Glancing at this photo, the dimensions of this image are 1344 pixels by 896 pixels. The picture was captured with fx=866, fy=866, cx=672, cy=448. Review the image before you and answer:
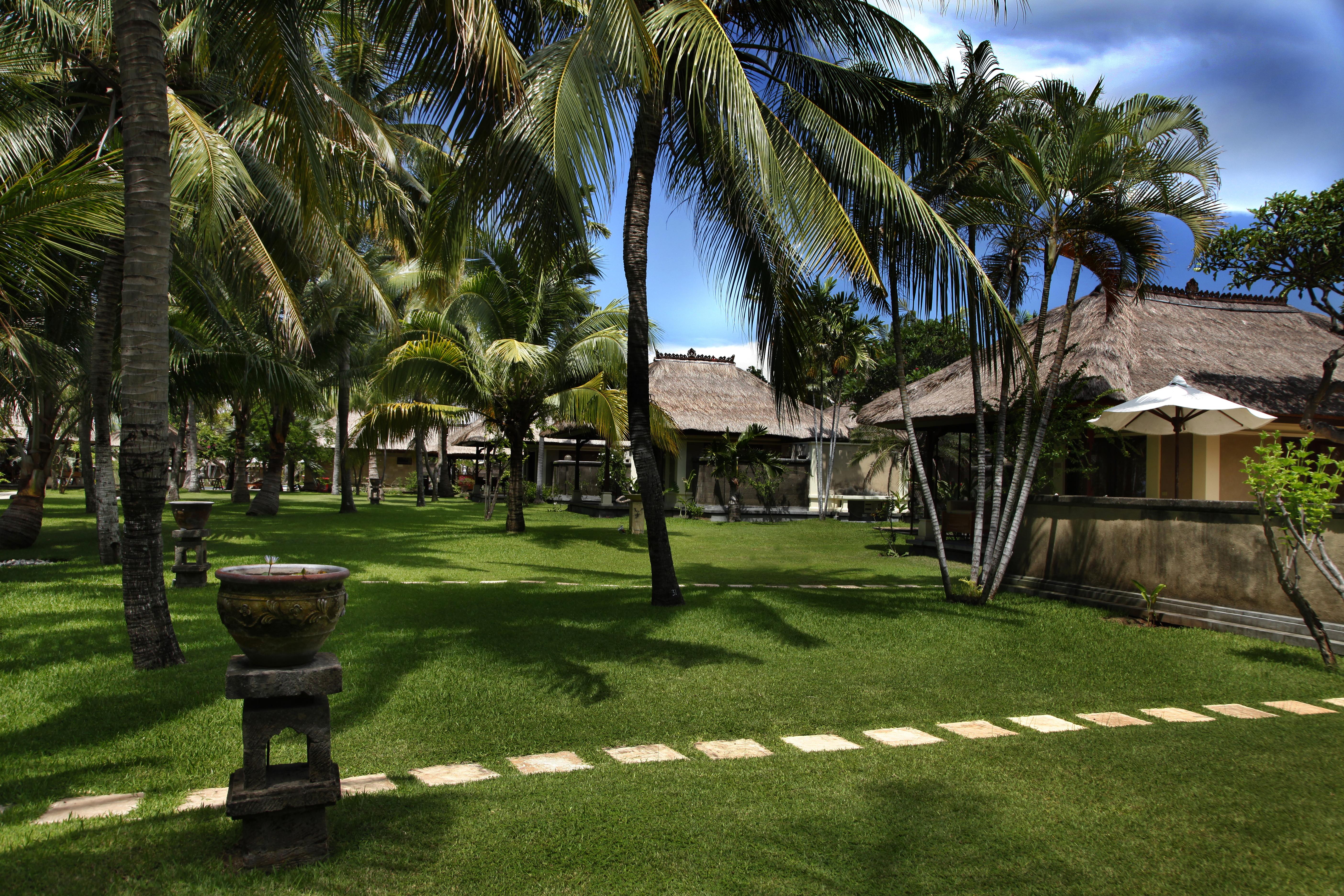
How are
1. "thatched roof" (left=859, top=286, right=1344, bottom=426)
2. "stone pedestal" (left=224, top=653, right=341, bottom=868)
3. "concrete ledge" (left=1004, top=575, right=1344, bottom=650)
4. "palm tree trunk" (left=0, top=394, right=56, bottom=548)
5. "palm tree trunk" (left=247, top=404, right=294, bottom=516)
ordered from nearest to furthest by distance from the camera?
"stone pedestal" (left=224, top=653, right=341, bottom=868) < "concrete ledge" (left=1004, top=575, right=1344, bottom=650) < "thatched roof" (left=859, top=286, right=1344, bottom=426) < "palm tree trunk" (left=0, top=394, right=56, bottom=548) < "palm tree trunk" (left=247, top=404, right=294, bottom=516)

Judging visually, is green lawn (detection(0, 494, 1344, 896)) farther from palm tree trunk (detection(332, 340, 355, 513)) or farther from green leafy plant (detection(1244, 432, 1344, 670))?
palm tree trunk (detection(332, 340, 355, 513))

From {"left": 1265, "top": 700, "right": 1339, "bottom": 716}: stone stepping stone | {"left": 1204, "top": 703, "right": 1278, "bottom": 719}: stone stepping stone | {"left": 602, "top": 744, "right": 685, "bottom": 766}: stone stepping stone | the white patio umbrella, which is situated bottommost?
{"left": 602, "top": 744, "right": 685, "bottom": 766}: stone stepping stone

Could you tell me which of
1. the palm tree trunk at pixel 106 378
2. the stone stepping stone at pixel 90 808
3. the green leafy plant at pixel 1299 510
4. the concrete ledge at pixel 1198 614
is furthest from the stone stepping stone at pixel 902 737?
the palm tree trunk at pixel 106 378

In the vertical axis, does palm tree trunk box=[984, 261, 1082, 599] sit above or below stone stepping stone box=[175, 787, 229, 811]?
above

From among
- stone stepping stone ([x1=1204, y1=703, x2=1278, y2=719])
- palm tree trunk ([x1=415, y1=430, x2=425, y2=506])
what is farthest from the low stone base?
palm tree trunk ([x1=415, y1=430, x2=425, y2=506])

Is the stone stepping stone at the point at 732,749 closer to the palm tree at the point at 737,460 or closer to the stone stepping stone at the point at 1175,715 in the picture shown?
the stone stepping stone at the point at 1175,715

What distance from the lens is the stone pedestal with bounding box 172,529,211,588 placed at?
28.8 ft

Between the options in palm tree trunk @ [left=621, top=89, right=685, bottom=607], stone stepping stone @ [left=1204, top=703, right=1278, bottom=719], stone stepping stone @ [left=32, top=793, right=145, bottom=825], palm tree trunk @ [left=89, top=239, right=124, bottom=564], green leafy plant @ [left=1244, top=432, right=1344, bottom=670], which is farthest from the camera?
palm tree trunk @ [left=621, top=89, right=685, bottom=607]

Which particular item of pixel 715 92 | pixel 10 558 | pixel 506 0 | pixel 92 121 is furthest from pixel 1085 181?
pixel 10 558

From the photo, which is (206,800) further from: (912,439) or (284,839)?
(912,439)

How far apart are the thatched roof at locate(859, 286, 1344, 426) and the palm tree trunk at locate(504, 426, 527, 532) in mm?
6735

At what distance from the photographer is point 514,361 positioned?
14820 millimetres

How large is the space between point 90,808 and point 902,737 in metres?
3.79

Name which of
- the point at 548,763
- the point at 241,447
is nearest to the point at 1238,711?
the point at 548,763
